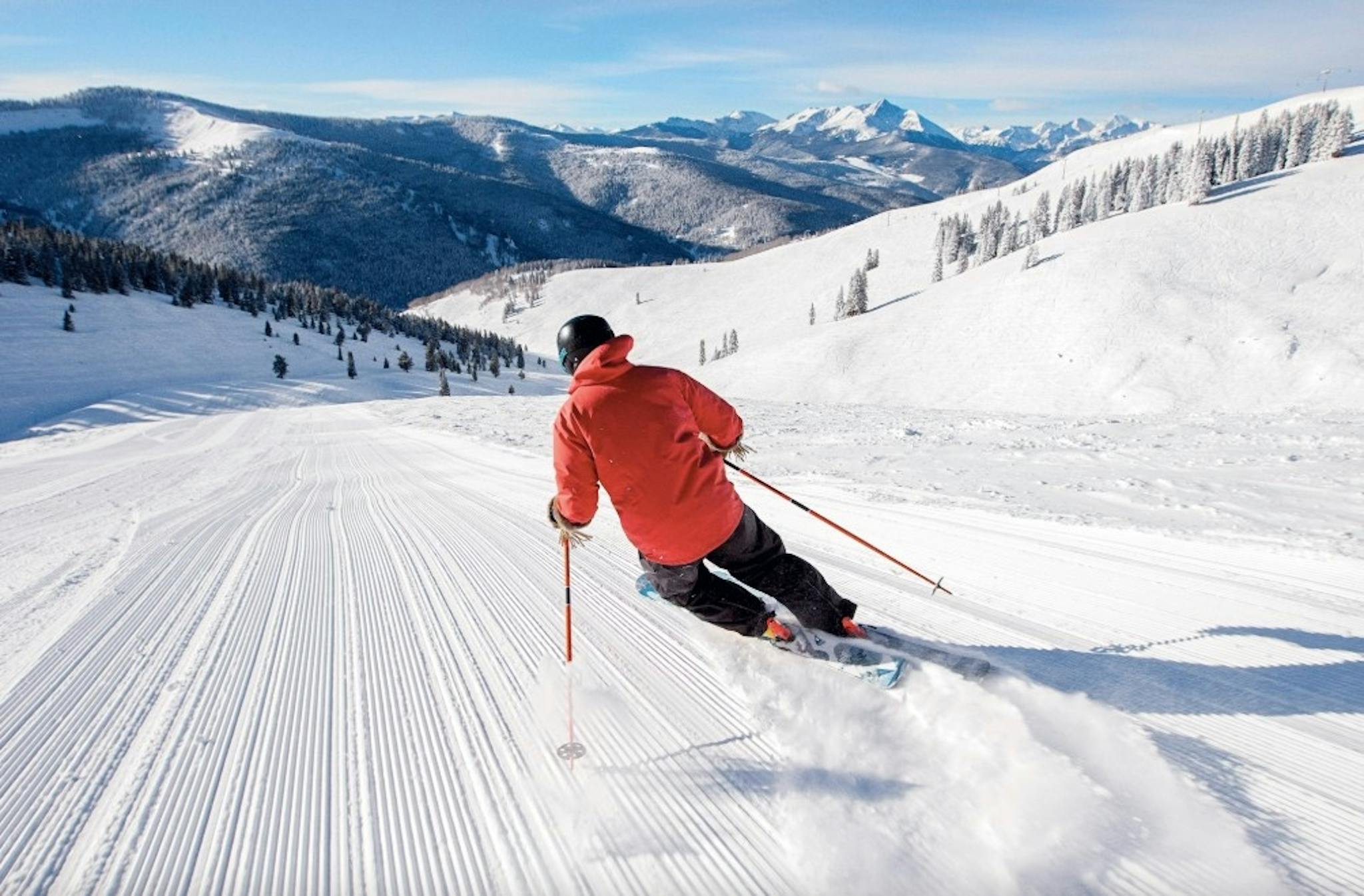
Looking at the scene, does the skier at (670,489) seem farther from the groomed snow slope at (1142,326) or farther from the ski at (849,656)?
the groomed snow slope at (1142,326)

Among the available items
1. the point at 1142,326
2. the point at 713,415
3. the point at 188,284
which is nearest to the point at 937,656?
the point at 713,415

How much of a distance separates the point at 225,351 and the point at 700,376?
45.9m

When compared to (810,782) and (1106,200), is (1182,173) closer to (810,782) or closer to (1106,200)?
(1106,200)

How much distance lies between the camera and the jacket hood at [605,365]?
3.24 metres

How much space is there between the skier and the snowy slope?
155ft

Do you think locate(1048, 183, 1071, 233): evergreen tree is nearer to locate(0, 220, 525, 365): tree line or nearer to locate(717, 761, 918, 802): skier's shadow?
locate(0, 220, 525, 365): tree line

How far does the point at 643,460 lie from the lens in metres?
3.34

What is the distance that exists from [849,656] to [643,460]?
1625 mm

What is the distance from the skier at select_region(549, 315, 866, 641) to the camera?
129 inches

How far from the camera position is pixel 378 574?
5488mm

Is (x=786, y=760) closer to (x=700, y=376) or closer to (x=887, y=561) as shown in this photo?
(x=887, y=561)

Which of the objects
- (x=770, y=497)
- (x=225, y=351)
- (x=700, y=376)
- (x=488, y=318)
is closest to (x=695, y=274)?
(x=488, y=318)

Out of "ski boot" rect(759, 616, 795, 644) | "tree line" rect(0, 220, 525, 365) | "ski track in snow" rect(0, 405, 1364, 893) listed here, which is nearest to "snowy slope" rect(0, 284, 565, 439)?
"tree line" rect(0, 220, 525, 365)

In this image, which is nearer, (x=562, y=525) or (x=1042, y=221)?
(x=562, y=525)
